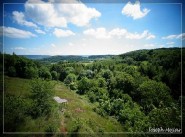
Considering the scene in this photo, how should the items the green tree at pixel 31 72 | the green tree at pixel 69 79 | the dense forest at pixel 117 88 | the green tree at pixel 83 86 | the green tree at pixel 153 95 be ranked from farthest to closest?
the green tree at pixel 83 86 < the green tree at pixel 69 79 < the green tree at pixel 153 95 < the green tree at pixel 31 72 < the dense forest at pixel 117 88

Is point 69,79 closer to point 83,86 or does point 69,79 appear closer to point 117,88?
point 83,86

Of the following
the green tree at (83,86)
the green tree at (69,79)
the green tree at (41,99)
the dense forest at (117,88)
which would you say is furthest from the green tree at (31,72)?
the green tree at (83,86)

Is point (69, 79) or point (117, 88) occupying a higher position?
point (69, 79)

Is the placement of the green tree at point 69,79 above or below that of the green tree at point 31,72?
below

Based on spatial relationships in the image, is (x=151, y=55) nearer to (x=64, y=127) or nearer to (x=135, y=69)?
(x=135, y=69)

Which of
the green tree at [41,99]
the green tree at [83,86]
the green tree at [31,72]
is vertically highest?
the green tree at [31,72]

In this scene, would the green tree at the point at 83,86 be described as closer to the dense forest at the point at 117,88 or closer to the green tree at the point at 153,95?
the dense forest at the point at 117,88

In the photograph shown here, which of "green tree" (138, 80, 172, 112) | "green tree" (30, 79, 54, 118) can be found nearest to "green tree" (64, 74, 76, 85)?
"green tree" (138, 80, 172, 112)

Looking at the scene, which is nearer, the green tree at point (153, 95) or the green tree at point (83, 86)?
the green tree at point (153, 95)

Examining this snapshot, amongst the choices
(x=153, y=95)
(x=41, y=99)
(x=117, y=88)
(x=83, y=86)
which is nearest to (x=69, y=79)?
(x=83, y=86)

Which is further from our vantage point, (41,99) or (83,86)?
(83,86)
